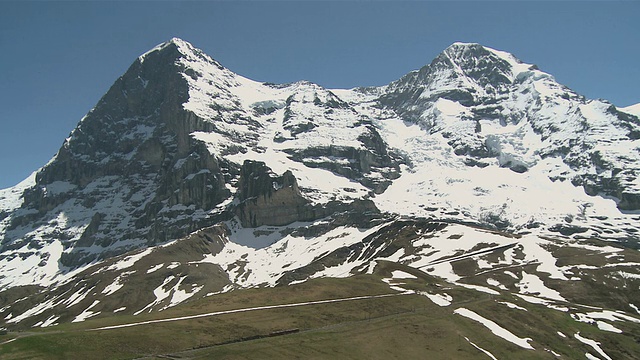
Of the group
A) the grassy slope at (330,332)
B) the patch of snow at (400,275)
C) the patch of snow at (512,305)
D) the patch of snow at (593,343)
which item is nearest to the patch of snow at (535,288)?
the grassy slope at (330,332)

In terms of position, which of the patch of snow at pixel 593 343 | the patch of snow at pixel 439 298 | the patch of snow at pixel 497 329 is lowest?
the patch of snow at pixel 593 343

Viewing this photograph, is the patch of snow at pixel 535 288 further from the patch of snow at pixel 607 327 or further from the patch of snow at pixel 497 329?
the patch of snow at pixel 497 329

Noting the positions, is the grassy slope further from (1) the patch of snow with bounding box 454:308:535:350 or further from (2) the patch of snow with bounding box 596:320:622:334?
(2) the patch of snow with bounding box 596:320:622:334

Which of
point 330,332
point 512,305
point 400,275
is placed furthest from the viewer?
point 400,275

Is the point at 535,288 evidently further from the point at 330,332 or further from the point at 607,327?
the point at 330,332

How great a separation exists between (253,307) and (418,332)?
35.6 m

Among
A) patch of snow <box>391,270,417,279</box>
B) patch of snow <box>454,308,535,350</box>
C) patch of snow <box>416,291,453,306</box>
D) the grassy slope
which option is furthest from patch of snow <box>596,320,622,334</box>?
patch of snow <box>391,270,417,279</box>

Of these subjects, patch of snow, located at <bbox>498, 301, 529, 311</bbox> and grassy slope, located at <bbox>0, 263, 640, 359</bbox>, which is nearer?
grassy slope, located at <bbox>0, 263, 640, 359</bbox>

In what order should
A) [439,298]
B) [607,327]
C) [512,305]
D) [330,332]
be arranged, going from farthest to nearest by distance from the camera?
[512,305] < [439,298] < [607,327] < [330,332]

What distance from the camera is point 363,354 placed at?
97.4m

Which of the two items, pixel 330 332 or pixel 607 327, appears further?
pixel 607 327

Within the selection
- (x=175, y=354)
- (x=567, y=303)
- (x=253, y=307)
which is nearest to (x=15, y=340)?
(x=175, y=354)

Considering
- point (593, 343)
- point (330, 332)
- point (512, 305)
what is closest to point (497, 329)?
point (593, 343)

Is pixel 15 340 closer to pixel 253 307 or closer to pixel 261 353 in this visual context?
pixel 261 353
